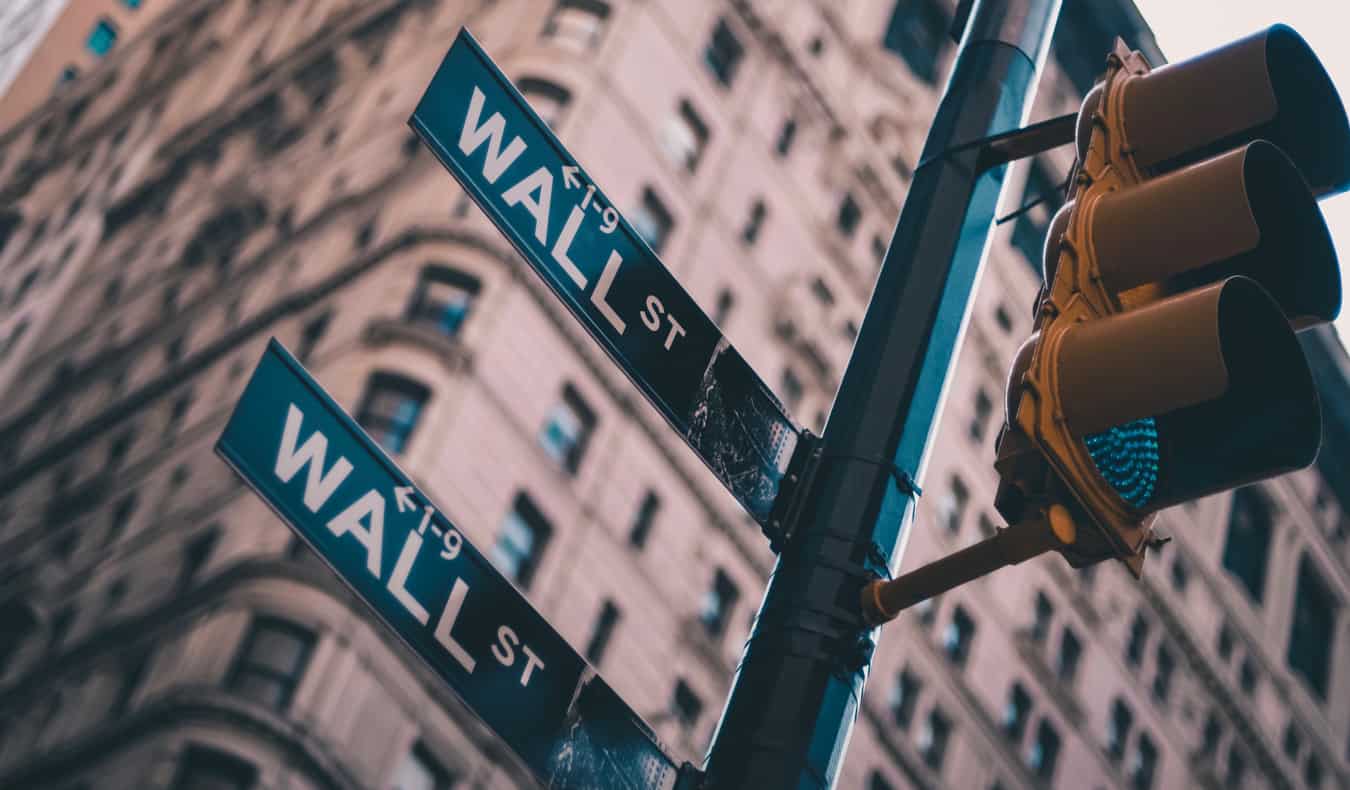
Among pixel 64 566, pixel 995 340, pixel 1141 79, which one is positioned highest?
pixel 995 340

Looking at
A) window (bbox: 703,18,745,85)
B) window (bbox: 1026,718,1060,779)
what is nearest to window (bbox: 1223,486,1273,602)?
window (bbox: 1026,718,1060,779)

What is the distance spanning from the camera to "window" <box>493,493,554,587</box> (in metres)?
37.5

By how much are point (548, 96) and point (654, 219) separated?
13.3 feet

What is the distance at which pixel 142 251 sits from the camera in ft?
189

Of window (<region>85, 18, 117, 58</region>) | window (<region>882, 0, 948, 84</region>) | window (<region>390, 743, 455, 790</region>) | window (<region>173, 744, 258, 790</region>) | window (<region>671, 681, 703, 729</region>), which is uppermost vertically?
window (<region>85, 18, 117, 58</region>)

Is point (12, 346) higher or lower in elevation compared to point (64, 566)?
higher

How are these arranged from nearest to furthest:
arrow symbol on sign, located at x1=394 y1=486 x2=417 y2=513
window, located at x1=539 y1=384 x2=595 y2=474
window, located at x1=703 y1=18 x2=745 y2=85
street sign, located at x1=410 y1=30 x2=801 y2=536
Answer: arrow symbol on sign, located at x1=394 y1=486 x2=417 y2=513 < street sign, located at x1=410 y1=30 x2=801 y2=536 < window, located at x1=539 y1=384 x2=595 y2=474 < window, located at x1=703 y1=18 x2=745 y2=85

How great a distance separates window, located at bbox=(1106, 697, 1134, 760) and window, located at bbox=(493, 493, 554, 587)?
2525cm

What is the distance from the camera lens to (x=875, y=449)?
16.8ft

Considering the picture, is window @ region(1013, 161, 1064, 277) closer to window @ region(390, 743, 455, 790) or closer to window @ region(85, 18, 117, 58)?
window @ region(390, 743, 455, 790)

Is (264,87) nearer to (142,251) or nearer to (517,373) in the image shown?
(142,251)

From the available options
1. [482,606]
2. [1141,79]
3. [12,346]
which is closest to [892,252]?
[1141,79]

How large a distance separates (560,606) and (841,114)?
2232 centimetres

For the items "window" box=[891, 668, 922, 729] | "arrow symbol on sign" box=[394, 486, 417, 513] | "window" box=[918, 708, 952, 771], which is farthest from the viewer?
"window" box=[918, 708, 952, 771]
